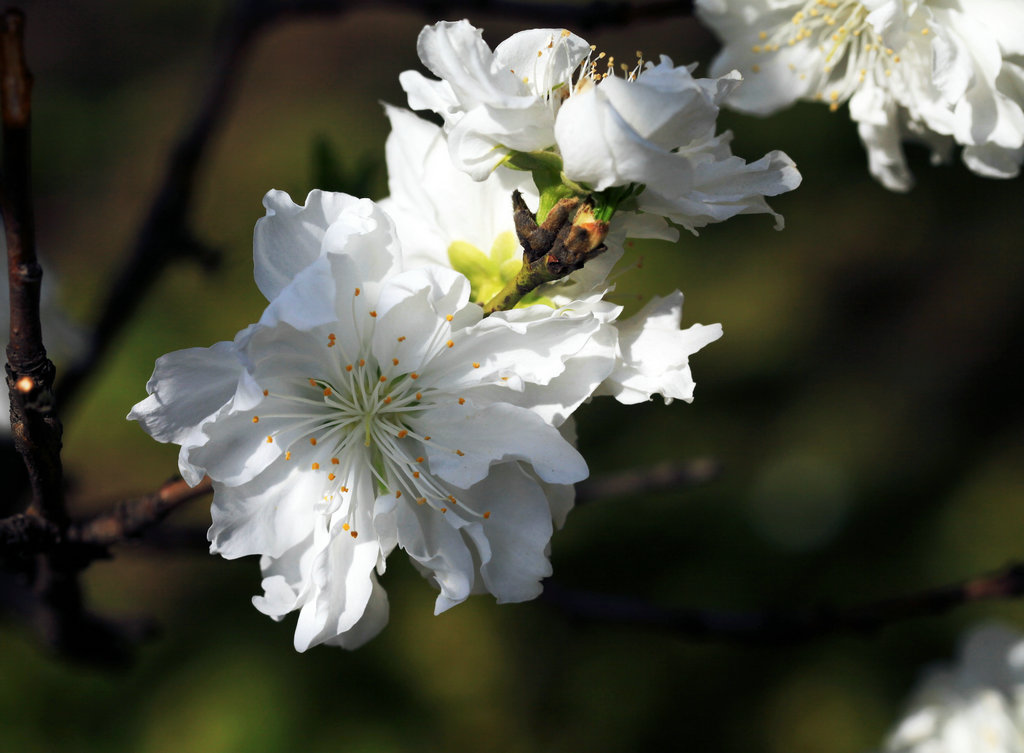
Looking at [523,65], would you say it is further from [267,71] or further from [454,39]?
[267,71]

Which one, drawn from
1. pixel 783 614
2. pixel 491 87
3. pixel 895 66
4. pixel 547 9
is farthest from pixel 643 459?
pixel 491 87

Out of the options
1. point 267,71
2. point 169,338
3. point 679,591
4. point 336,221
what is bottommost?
point 679,591

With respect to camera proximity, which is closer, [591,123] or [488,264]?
[591,123]

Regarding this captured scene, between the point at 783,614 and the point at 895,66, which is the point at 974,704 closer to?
the point at 783,614

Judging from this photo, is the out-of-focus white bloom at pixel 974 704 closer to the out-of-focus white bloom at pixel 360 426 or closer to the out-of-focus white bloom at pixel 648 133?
the out-of-focus white bloom at pixel 360 426

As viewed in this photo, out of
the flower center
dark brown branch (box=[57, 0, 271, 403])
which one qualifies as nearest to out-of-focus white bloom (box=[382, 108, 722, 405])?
the flower center

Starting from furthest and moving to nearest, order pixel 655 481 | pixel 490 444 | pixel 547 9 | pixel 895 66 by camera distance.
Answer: pixel 655 481
pixel 547 9
pixel 895 66
pixel 490 444

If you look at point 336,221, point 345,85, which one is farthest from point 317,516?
point 345,85
